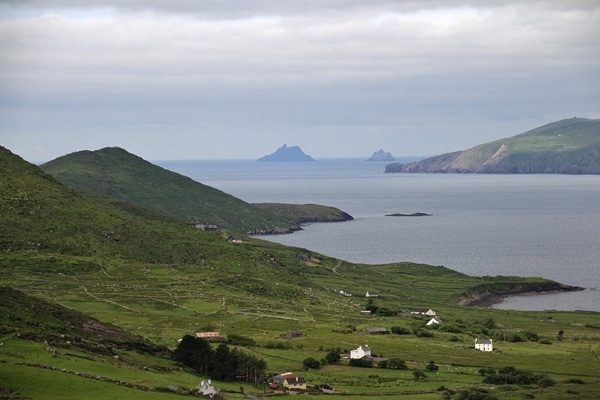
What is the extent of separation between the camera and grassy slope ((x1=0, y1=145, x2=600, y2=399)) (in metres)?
80.8

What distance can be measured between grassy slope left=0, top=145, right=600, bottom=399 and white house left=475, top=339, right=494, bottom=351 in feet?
6.92

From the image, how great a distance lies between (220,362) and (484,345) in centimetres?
3477

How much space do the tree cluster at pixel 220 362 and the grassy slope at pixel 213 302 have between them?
2485 millimetres

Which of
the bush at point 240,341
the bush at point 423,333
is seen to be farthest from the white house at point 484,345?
the bush at point 240,341

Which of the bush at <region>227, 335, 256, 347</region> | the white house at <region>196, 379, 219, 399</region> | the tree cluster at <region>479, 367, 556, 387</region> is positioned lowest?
the tree cluster at <region>479, 367, 556, 387</region>

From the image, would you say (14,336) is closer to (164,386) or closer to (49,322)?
(49,322)

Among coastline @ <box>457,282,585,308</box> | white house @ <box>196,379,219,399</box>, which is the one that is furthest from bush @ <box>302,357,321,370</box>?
coastline @ <box>457,282,585,308</box>

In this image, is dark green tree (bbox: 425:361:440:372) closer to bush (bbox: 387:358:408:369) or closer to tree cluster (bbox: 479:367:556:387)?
bush (bbox: 387:358:408:369)

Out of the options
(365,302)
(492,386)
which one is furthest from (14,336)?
(365,302)

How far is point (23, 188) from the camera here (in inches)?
6949

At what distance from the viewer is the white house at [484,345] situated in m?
106

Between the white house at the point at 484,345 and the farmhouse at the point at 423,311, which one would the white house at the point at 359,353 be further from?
the farmhouse at the point at 423,311

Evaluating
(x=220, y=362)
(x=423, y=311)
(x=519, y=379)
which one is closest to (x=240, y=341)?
(x=220, y=362)

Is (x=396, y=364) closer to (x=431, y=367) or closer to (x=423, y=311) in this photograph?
(x=431, y=367)
